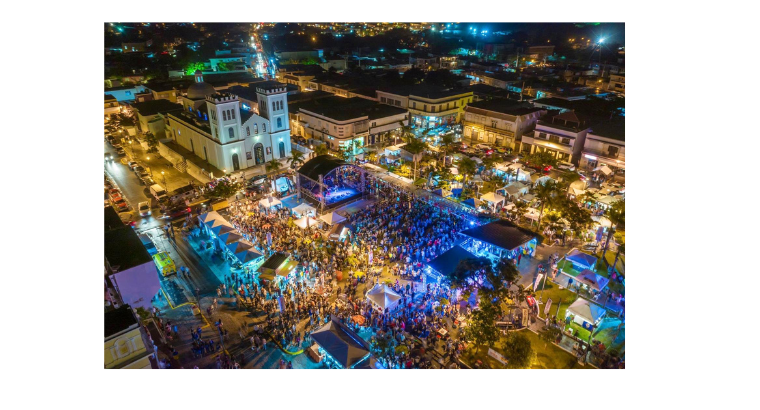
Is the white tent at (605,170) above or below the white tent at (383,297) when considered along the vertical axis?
above

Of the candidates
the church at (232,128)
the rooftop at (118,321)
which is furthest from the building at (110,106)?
the rooftop at (118,321)

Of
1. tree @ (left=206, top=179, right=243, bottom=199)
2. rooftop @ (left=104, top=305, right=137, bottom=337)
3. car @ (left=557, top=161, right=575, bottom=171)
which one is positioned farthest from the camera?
car @ (left=557, top=161, right=575, bottom=171)

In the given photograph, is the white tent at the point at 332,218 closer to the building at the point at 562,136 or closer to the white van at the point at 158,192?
the white van at the point at 158,192

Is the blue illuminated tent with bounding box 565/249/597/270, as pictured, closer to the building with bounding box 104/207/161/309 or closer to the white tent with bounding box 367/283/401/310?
the white tent with bounding box 367/283/401/310

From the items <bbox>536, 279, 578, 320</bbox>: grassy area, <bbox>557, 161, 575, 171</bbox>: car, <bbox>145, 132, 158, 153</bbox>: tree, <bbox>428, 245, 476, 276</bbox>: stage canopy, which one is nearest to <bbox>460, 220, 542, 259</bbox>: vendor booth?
<bbox>428, 245, 476, 276</bbox>: stage canopy

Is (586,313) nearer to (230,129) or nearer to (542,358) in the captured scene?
(542,358)

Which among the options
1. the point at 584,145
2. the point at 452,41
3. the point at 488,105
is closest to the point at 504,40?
the point at 452,41
